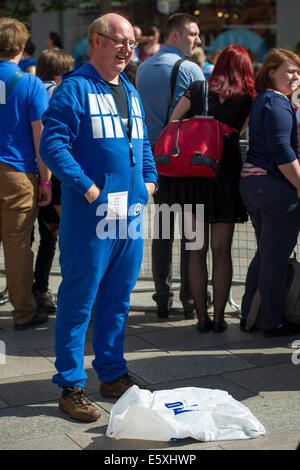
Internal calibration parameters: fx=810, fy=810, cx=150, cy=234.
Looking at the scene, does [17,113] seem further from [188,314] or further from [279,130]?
[188,314]

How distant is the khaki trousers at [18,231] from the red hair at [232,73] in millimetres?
1430

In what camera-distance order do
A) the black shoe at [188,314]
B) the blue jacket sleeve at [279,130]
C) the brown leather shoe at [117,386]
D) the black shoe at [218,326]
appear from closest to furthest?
1. the brown leather shoe at [117,386]
2. the blue jacket sleeve at [279,130]
3. the black shoe at [218,326]
4. the black shoe at [188,314]

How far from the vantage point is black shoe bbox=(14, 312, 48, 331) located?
5.75 m

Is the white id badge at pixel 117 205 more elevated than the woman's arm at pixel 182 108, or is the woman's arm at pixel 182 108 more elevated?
the woman's arm at pixel 182 108

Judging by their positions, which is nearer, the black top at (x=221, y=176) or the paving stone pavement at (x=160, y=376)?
the paving stone pavement at (x=160, y=376)

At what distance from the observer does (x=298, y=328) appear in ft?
18.3

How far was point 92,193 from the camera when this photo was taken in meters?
3.96

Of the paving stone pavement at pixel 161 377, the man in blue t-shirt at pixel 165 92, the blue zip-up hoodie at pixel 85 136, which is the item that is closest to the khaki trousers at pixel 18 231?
the paving stone pavement at pixel 161 377

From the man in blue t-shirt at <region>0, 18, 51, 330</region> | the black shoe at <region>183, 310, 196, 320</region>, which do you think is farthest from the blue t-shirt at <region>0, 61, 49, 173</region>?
the black shoe at <region>183, 310, 196, 320</region>

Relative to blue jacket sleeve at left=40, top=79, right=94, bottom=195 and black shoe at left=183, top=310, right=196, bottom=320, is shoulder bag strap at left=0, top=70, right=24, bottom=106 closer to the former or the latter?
blue jacket sleeve at left=40, top=79, right=94, bottom=195

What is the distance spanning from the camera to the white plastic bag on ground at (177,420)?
12.4ft

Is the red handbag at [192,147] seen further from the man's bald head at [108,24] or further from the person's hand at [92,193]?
the person's hand at [92,193]

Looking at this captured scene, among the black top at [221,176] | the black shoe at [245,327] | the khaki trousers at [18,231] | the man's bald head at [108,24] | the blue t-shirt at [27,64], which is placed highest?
the man's bald head at [108,24]
